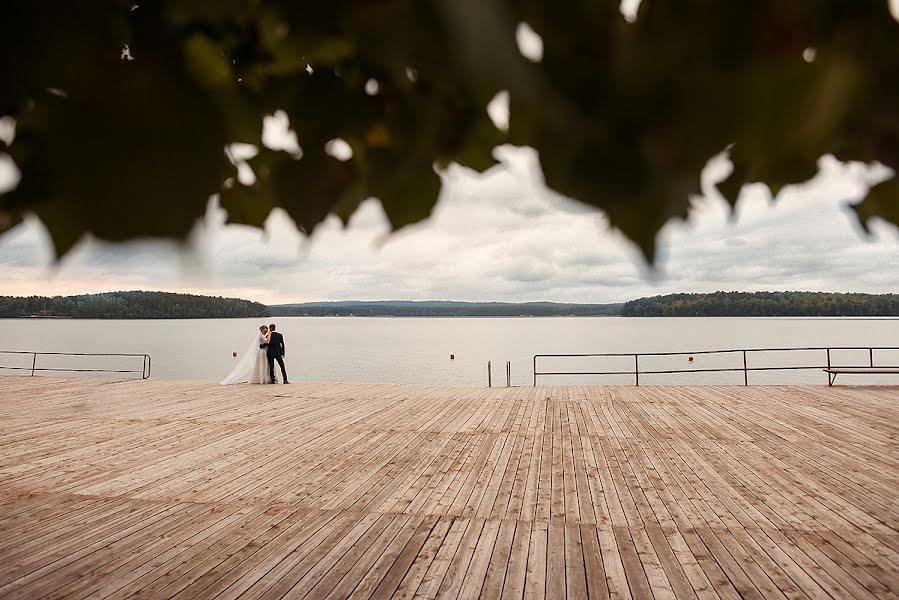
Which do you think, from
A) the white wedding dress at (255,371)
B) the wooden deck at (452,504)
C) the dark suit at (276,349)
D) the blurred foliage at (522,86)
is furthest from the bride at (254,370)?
the blurred foliage at (522,86)

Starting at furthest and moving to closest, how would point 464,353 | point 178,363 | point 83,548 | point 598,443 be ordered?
point 464,353 → point 178,363 → point 598,443 → point 83,548

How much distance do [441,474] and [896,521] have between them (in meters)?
3.99

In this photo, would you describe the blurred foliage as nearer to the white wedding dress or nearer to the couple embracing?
the couple embracing

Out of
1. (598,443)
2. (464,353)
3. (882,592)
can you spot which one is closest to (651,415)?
(598,443)

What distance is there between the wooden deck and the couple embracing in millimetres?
4400

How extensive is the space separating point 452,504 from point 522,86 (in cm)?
522

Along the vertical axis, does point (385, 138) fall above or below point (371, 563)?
above

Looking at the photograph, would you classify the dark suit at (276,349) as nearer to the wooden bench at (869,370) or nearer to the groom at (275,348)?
the groom at (275,348)

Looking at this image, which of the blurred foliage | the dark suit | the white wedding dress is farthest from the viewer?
the white wedding dress

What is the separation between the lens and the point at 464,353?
66000 millimetres

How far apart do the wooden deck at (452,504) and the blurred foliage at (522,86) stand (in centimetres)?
354

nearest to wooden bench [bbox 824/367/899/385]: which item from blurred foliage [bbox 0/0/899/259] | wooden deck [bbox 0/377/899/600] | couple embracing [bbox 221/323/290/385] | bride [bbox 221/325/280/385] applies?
wooden deck [bbox 0/377/899/600]

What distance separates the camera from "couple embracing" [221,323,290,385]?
1456cm

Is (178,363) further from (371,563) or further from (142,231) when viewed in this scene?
(142,231)
